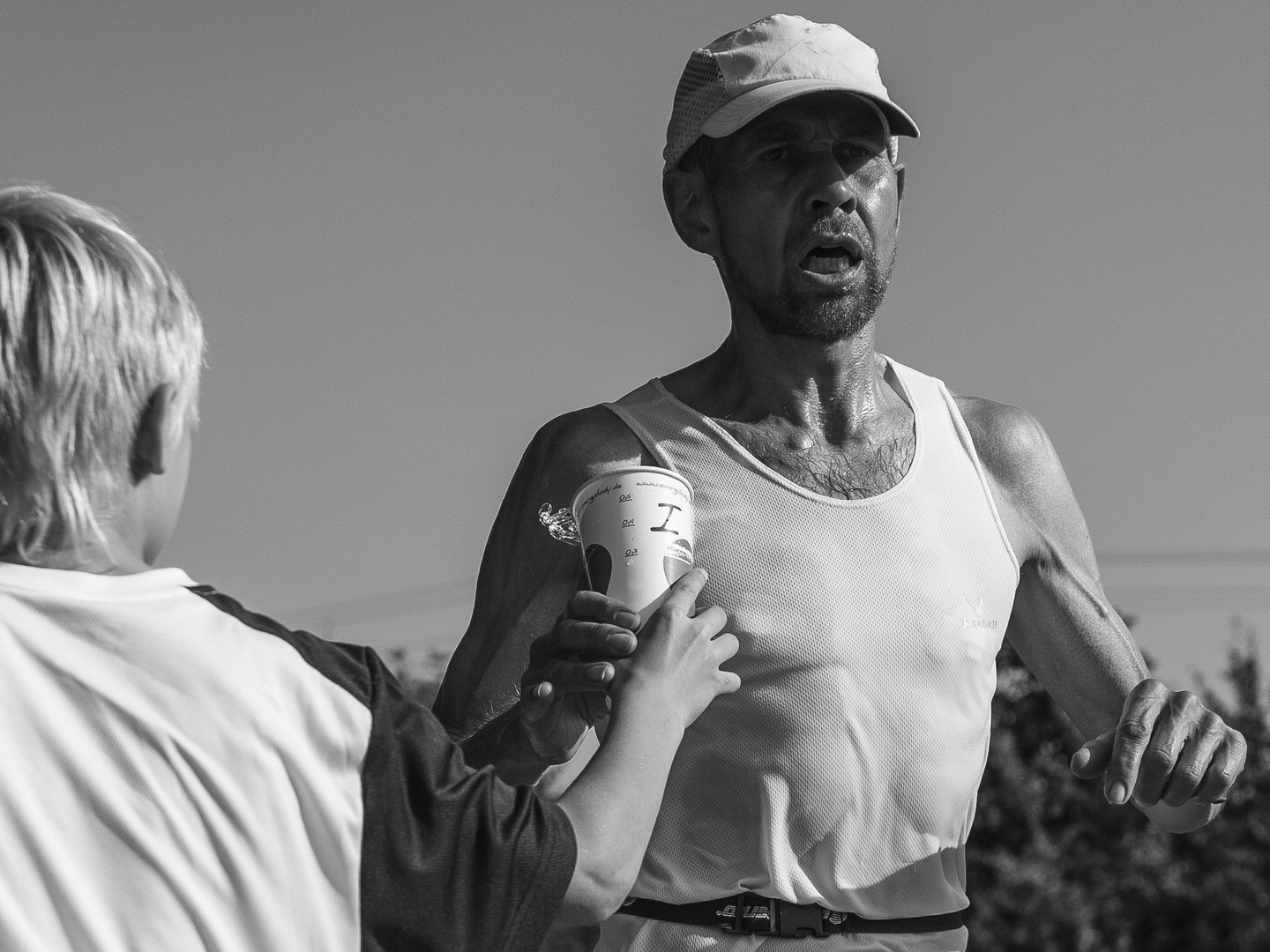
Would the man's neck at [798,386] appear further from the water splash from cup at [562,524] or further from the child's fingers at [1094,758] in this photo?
the child's fingers at [1094,758]

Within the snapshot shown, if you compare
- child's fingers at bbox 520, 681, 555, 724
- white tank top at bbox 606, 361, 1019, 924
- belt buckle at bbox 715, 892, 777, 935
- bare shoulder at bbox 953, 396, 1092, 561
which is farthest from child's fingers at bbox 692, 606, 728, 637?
bare shoulder at bbox 953, 396, 1092, 561

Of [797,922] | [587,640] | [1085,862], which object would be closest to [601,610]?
[587,640]

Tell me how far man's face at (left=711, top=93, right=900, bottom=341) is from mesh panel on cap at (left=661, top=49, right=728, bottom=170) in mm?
86

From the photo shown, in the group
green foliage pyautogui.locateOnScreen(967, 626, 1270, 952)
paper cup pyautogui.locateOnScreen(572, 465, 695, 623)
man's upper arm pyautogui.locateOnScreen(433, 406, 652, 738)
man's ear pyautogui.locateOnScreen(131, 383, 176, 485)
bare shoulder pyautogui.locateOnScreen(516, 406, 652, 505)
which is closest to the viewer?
man's ear pyautogui.locateOnScreen(131, 383, 176, 485)

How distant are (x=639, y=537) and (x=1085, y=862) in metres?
26.5

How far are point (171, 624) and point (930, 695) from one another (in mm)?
1781

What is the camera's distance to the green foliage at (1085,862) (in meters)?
26.5

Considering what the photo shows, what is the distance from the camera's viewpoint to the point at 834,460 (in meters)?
3.75

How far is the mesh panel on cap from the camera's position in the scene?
3.83 m

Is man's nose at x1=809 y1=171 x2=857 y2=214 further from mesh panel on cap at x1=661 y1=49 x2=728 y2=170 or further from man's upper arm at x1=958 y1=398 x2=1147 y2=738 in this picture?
man's upper arm at x1=958 y1=398 x2=1147 y2=738

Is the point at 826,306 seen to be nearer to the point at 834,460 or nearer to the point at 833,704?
the point at 834,460

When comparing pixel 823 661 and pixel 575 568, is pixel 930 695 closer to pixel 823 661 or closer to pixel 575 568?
pixel 823 661

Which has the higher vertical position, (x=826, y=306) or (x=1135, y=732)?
(x=826, y=306)

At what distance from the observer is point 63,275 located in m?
2.12
